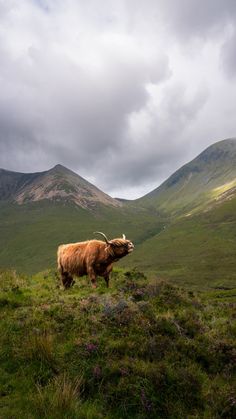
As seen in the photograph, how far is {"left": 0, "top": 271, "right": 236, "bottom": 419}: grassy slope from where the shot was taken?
271 inches

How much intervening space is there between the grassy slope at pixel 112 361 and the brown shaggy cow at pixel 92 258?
170 inches

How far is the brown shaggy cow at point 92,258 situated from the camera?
15.9m

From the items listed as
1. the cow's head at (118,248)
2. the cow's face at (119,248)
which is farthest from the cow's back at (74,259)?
the cow's face at (119,248)

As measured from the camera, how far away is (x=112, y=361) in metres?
8.04

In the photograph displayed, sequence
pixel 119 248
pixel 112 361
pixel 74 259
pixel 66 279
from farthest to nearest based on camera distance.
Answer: pixel 66 279
pixel 74 259
pixel 119 248
pixel 112 361

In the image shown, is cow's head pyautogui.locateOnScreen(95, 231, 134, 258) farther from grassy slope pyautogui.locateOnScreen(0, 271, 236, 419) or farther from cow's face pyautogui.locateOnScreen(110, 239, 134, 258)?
grassy slope pyautogui.locateOnScreen(0, 271, 236, 419)

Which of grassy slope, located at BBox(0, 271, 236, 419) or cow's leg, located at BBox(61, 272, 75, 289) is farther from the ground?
cow's leg, located at BBox(61, 272, 75, 289)

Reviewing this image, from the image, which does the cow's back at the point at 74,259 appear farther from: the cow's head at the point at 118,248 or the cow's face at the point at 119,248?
the cow's face at the point at 119,248

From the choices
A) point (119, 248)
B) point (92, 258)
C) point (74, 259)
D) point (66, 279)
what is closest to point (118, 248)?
point (119, 248)

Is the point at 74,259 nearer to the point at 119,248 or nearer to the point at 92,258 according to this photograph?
the point at 92,258

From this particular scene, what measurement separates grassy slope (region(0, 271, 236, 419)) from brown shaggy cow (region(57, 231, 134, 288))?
170 inches

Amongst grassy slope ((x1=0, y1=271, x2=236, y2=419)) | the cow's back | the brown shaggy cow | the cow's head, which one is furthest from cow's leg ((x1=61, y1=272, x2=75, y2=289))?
grassy slope ((x1=0, y1=271, x2=236, y2=419))

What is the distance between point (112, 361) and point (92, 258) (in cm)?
810

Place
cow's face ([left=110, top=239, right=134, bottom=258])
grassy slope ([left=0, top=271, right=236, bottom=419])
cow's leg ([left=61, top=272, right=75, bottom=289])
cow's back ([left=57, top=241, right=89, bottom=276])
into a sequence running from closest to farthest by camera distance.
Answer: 1. grassy slope ([left=0, top=271, right=236, bottom=419])
2. cow's face ([left=110, top=239, right=134, bottom=258])
3. cow's back ([left=57, top=241, right=89, bottom=276])
4. cow's leg ([left=61, top=272, right=75, bottom=289])
